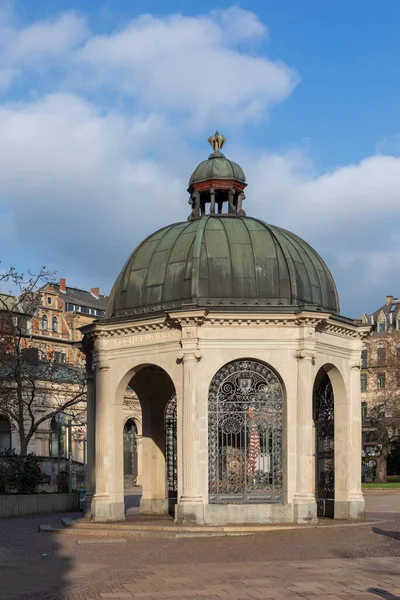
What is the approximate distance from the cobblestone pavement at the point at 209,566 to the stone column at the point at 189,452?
8.07 feet

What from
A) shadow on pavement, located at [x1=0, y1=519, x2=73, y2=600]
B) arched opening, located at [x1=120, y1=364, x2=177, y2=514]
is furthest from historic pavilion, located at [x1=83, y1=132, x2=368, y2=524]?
shadow on pavement, located at [x1=0, y1=519, x2=73, y2=600]

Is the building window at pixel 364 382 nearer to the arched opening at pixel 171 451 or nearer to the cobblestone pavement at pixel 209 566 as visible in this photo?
the arched opening at pixel 171 451

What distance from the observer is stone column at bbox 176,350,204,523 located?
90.4ft

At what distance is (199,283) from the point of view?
2902 centimetres

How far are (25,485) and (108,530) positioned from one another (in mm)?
14821

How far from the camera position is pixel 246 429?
94.9 ft

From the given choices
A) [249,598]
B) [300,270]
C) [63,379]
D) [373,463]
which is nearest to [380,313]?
[373,463]

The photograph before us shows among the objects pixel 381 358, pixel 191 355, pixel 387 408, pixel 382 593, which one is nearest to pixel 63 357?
pixel 387 408

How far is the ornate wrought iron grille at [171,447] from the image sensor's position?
33.6 m

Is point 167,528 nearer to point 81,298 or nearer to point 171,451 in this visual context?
point 171,451

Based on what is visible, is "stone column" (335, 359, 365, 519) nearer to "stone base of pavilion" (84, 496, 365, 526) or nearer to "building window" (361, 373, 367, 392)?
"stone base of pavilion" (84, 496, 365, 526)

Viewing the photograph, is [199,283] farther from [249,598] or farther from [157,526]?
[249,598]

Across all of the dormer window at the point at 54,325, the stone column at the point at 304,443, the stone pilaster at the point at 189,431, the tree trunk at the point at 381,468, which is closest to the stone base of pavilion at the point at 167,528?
the stone column at the point at 304,443

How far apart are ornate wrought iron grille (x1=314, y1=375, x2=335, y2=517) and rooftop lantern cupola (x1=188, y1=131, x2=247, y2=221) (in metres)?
6.57
